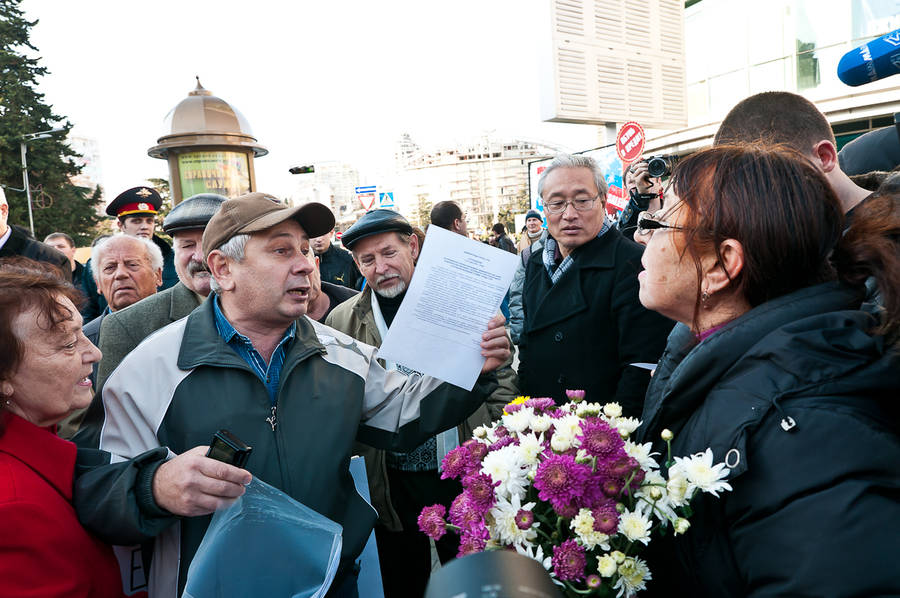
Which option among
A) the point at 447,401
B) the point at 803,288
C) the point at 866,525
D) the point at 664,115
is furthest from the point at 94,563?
the point at 664,115

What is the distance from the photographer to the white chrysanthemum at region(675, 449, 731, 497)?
1.12 meters

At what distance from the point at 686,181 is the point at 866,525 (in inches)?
35.1

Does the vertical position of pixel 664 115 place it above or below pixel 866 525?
above

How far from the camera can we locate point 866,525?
1017 millimetres

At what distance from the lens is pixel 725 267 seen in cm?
145

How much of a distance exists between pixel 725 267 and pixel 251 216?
5.36 ft

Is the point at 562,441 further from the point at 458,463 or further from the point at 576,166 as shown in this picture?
the point at 576,166

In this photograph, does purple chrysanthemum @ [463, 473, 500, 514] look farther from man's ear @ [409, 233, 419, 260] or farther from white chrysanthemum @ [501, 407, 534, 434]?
man's ear @ [409, 233, 419, 260]

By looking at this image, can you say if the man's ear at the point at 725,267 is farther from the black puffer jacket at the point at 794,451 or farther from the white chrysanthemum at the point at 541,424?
the white chrysanthemum at the point at 541,424

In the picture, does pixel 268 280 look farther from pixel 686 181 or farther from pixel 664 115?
pixel 664 115

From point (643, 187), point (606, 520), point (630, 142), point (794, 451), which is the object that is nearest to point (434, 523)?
point (606, 520)

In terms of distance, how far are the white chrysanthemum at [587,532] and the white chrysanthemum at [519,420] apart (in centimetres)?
30

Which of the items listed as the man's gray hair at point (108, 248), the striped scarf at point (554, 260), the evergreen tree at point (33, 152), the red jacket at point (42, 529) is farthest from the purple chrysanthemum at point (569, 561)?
the evergreen tree at point (33, 152)

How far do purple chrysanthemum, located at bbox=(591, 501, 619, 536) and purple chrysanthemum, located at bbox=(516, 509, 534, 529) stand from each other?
0.13 m
